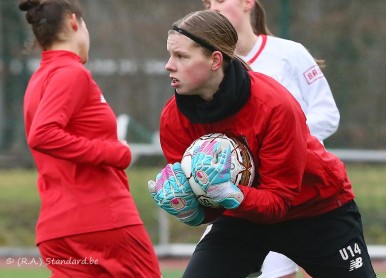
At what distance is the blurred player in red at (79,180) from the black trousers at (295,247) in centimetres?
46

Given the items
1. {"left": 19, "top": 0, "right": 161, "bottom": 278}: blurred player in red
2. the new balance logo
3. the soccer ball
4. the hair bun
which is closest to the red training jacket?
{"left": 19, "top": 0, "right": 161, "bottom": 278}: blurred player in red

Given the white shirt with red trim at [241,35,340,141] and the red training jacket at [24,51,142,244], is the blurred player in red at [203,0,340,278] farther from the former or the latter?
the red training jacket at [24,51,142,244]

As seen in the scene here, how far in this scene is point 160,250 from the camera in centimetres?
881

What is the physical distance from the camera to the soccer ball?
12.8 ft

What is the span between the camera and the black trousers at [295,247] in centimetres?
422

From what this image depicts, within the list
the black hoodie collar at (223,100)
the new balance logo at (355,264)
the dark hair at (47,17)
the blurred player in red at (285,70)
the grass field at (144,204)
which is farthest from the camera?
the grass field at (144,204)

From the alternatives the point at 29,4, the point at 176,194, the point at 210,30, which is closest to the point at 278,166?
the point at 176,194

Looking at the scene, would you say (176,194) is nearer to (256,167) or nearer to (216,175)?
(216,175)

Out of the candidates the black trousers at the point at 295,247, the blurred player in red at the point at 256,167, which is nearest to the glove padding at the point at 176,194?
the blurred player in red at the point at 256,167

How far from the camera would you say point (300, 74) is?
5.21m

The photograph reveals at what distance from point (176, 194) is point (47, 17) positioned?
1.34m

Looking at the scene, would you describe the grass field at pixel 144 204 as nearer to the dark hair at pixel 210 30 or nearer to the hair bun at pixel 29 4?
the hair bun at pixel 29 4

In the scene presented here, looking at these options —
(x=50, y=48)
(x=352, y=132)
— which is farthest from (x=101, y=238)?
(x=352, y=132)

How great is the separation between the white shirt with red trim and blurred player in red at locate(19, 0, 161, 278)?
1013 mm
